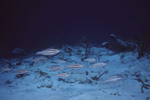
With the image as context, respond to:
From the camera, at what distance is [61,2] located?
106m

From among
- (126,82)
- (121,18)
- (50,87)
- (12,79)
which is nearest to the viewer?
(50,87)

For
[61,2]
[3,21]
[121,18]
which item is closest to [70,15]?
[61,2]

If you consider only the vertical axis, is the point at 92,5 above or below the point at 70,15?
above

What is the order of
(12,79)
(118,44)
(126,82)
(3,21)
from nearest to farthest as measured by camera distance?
(126,82) → (12,79) → (118,44) → (3,21)

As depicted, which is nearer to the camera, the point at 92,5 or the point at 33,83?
the point at 33,83

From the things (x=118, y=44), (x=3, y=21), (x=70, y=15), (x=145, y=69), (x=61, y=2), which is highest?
(x=61, y=2)

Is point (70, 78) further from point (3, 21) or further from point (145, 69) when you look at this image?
point (3, 21)

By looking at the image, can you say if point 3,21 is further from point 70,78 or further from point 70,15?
point 70,15

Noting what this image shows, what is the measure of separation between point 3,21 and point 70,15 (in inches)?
3386

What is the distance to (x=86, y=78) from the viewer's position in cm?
550

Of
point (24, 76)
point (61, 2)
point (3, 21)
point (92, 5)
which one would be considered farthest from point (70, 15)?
point (24, 76)

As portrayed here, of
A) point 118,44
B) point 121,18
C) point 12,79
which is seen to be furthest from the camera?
point 121,18

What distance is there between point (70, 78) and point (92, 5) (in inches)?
4424

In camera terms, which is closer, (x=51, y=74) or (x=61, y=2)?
(x=51, y=74)
